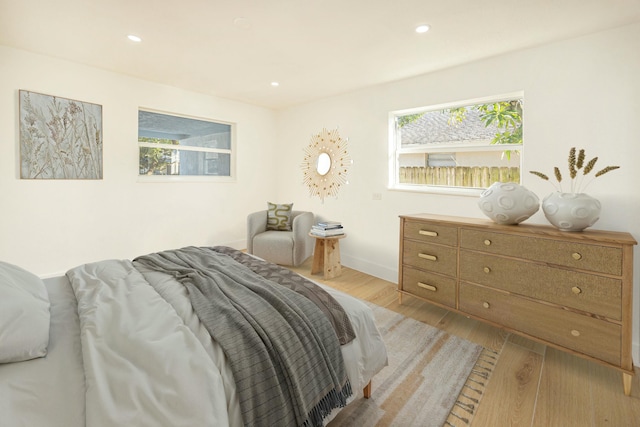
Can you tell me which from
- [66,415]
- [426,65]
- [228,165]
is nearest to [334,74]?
[426,65]

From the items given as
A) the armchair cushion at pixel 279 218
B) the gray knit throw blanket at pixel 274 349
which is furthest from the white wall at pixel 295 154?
the gray knit throw blanket at pixel 274 349

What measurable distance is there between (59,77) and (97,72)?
37cm

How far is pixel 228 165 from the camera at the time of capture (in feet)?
16.4

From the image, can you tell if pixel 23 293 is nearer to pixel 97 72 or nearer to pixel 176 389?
pixel 176 389

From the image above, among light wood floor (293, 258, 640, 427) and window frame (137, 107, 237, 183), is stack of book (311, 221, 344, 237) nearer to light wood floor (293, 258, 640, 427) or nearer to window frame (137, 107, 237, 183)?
light wood floor (293, 258, 640, 427)

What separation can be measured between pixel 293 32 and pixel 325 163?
7.26ft

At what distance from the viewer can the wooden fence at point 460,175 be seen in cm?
302

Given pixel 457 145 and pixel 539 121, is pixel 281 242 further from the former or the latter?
pixel 539 121

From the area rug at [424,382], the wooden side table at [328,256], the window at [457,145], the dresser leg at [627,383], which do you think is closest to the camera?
the area rug at [424,382]

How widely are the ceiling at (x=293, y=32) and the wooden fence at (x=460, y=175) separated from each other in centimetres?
107

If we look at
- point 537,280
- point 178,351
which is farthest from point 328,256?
point 178,351

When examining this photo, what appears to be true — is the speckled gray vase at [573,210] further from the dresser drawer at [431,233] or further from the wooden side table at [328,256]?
the wooden side table at [328,256]

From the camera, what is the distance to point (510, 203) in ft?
7.72

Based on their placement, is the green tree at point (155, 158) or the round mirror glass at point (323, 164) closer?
the green tree at point (155, 158)
